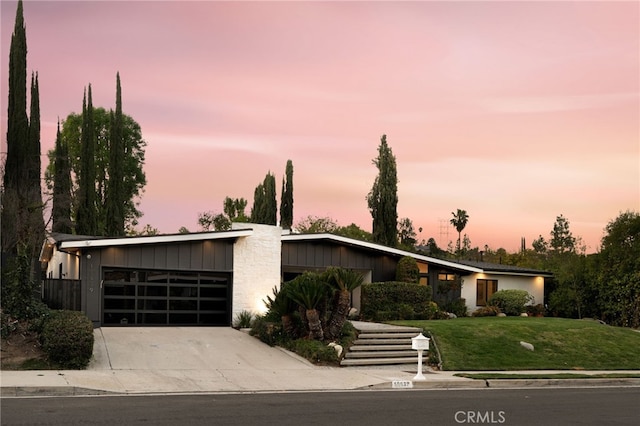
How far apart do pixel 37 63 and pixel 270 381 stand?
29087 mm

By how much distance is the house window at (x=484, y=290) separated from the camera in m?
37.8

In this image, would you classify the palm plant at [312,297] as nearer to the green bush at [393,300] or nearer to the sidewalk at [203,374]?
the sidewalk at [203,374]

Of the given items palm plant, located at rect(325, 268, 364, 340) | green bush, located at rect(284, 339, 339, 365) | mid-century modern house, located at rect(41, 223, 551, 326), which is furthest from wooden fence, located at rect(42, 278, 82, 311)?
palm plant, located at rect(325, 268, 364, 340)

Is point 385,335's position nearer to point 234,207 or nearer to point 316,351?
point 316,351

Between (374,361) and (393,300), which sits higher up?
(393,300)

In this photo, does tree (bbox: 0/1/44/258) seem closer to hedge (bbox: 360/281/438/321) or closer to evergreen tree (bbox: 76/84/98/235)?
evergreen tree (bbox: 76/84/98/235)

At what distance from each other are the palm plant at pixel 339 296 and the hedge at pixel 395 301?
7.79m

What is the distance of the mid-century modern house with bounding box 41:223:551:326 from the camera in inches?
1004

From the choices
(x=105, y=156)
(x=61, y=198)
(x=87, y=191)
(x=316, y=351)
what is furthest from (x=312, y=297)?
(x=105, y=156)

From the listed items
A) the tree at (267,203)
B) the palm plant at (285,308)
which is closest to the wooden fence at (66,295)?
the palm plant at (285,308)

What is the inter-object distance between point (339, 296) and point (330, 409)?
375 inches

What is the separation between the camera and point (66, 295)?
2539cm

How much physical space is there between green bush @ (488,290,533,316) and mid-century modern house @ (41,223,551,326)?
698cm

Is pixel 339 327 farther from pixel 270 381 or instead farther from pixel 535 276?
pixel 535 276
